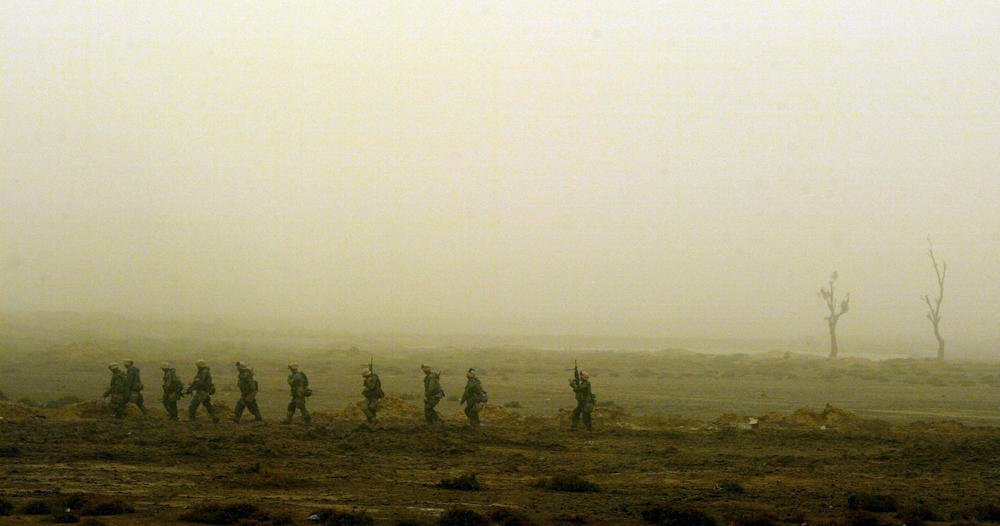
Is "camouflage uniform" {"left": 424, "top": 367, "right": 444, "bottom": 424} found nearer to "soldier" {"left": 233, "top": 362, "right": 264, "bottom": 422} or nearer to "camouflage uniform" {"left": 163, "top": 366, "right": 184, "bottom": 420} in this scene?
"soldier" {"left": 233, "top": 362, "right": 264, "bottom": 422}

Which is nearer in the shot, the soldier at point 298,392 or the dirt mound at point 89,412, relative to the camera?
the soldier at point 298,392

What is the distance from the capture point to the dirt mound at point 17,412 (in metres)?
23.6

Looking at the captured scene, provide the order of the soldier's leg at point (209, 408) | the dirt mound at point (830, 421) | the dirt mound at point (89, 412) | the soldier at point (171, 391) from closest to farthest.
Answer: the soldier's leg at point (209, 408) < the soldier at point (171, 391) < the dirt mound at point (89, 412) < the dirt mound at point (830, 421)

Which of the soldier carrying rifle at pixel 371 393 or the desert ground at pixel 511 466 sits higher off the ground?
the soldier carrying rifle at pixel 371 393

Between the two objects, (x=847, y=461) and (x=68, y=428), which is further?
(x=68, y=428)

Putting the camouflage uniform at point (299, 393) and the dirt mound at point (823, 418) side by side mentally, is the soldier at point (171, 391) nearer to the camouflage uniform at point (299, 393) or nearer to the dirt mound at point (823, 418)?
the camouflage uniform at point (299, 393)

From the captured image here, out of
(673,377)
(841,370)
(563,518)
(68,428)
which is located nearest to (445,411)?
(68,428)

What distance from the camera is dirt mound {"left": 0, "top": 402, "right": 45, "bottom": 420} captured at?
77.6 ft

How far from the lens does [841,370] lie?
5672 centimetres

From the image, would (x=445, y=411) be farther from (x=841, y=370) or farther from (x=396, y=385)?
(x=841, y=370)

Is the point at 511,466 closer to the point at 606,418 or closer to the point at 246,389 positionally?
the point at 246,389

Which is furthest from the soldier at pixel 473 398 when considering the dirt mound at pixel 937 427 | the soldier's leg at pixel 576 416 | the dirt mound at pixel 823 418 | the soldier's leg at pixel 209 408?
the dirt mound at pixel 937 427

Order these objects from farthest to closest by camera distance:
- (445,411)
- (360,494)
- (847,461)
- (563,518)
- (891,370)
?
1. (891,370)
2. (445,411)
3. (847,461)
4. (360,494)
5. (563,518)

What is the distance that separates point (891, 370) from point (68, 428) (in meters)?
49.7
